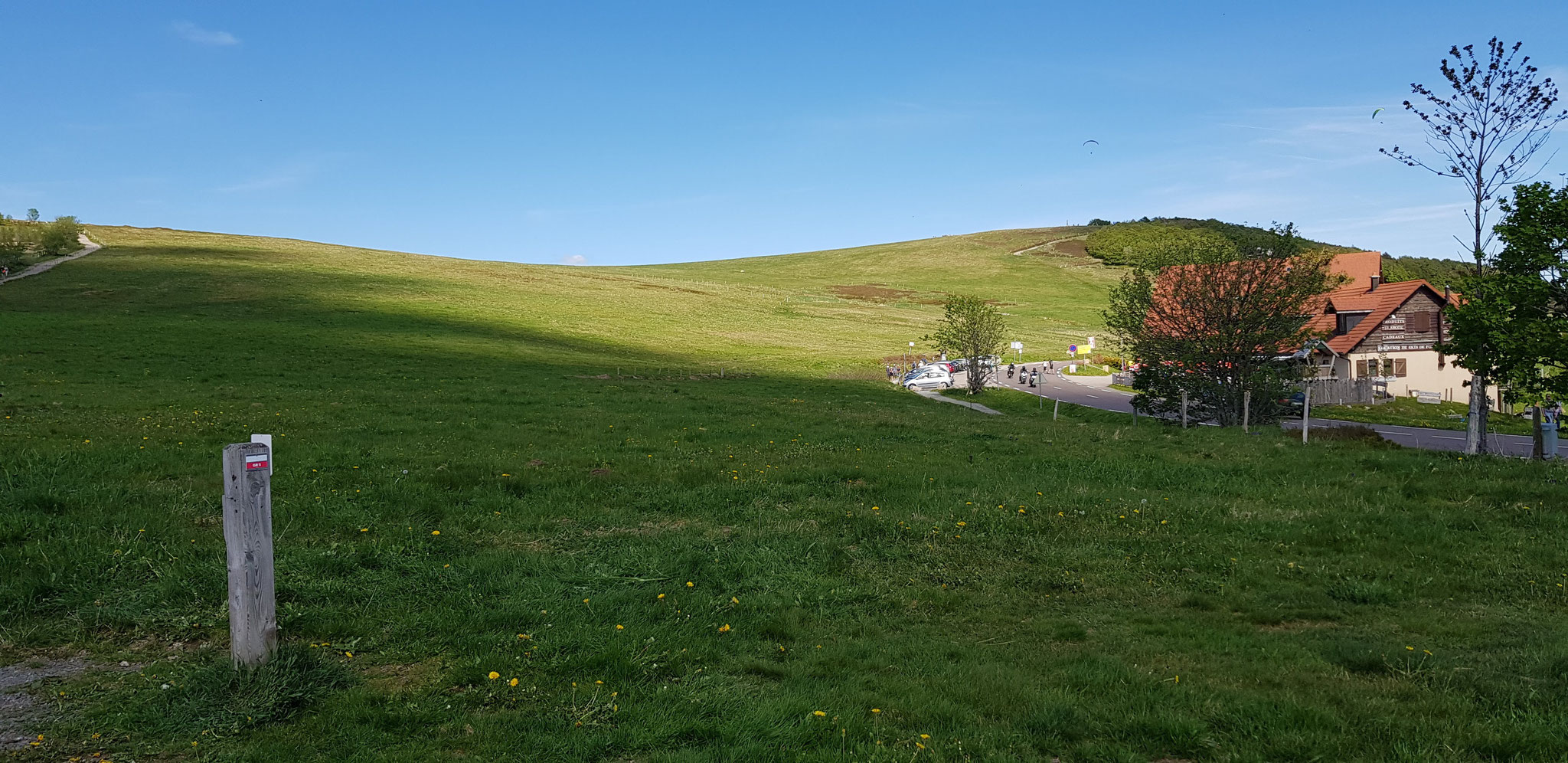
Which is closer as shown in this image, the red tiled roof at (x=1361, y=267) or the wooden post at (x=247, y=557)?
the wooden post at (x=247, y=557)

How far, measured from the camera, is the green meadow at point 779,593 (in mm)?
5809

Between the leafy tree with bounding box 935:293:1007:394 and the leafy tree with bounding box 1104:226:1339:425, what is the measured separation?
2150 centimetres

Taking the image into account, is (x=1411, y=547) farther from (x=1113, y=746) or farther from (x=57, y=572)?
(x=57, y=572)

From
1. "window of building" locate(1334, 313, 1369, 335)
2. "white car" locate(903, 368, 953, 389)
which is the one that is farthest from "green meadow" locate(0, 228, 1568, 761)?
"window of building" locate(1334, 313, 1369, 335)

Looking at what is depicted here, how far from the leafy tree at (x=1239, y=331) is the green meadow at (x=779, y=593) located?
29.5ft

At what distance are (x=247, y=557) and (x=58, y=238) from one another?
108113mm

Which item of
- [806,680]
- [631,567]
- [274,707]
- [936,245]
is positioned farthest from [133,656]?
[936,245]

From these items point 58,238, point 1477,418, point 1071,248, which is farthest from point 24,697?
point 1071,248

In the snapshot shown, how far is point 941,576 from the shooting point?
971 cm

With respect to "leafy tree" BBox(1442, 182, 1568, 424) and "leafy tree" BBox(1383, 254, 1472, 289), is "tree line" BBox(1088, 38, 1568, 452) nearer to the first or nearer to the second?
"leafy tree" BBox(1442, 182, 1568, 424)

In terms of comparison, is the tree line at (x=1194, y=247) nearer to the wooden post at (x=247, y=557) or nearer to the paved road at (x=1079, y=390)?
the paved road at (x=1079, y=390)

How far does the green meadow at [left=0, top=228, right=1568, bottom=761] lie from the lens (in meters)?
5.81

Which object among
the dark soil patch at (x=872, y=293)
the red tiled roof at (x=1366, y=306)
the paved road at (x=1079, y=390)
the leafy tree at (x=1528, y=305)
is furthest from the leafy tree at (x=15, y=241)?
the red tiled roof at (x=1366, y=306)

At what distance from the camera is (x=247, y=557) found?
6.50 m
